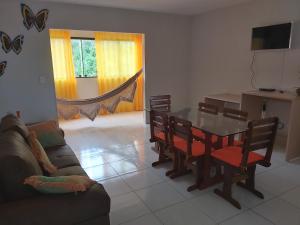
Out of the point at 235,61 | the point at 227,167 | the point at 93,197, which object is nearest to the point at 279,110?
the point at 235,61

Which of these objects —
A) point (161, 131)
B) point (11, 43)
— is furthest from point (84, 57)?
point (161, 131)

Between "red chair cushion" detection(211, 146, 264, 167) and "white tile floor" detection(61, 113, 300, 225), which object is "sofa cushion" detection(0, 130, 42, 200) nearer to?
"white tile floor" detection(61, 113, 300, 225)

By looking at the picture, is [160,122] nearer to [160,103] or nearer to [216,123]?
[216,123]

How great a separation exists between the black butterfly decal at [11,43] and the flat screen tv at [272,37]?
3448mm

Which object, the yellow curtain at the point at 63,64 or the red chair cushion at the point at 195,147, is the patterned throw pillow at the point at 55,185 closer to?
the red chair cushion at the point at 195,147

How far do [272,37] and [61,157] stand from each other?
3.14m

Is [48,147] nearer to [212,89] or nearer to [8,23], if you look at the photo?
[8,23]

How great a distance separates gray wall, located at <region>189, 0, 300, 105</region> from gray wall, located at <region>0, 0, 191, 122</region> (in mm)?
553

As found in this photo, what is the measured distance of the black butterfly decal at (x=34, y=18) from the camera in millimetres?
3268

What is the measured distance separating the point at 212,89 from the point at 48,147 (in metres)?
3.21

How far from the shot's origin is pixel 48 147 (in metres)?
2.41

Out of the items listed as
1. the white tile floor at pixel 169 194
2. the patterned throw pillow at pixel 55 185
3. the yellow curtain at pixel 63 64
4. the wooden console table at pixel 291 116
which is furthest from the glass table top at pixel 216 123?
the yellow curtain at pixel 63 64

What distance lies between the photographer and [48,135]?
97.4 inches

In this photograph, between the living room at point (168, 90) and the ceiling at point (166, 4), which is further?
the ceiling at point (166, 4)
